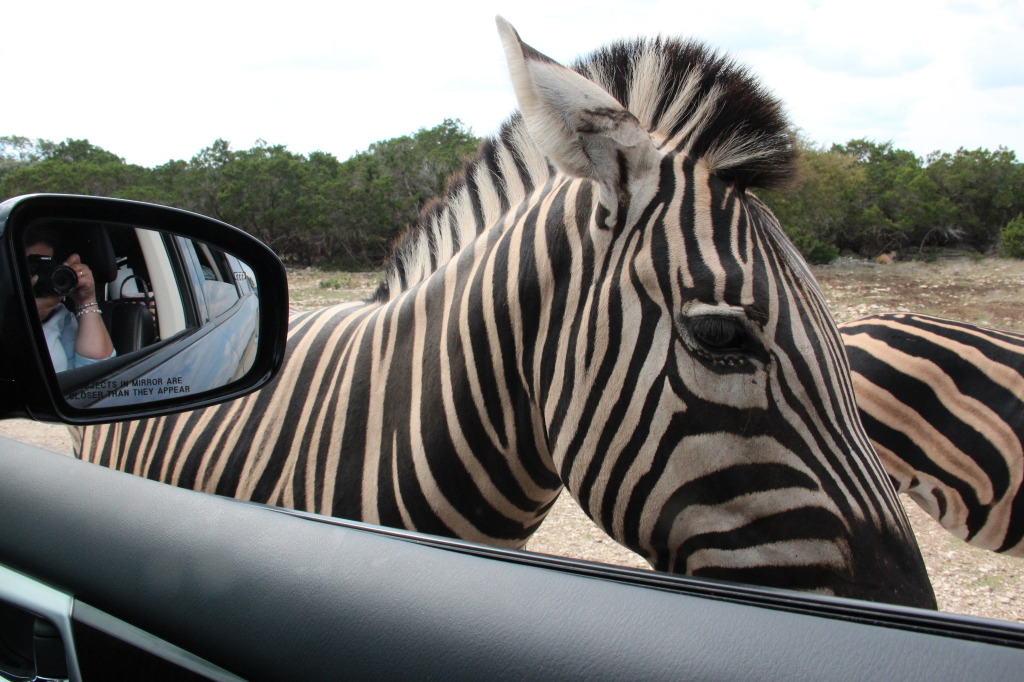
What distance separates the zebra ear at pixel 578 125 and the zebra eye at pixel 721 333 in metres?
0.37

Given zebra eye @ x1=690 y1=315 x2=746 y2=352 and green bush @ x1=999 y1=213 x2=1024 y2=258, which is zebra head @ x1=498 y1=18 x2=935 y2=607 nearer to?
zebra eye @ x1=690 y1=315 x2=746 y2=352

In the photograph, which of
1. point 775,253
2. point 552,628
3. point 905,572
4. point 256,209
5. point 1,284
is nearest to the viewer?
point 552,628

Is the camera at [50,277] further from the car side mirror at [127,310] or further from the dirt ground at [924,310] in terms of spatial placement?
the dirt ground at [924,310]

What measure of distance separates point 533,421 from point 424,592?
36.9 inches

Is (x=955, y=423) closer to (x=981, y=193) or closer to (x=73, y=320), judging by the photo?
(x=73, y=320)

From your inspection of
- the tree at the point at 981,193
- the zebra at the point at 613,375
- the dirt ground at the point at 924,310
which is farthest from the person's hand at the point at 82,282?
the tree at the point at 981,193

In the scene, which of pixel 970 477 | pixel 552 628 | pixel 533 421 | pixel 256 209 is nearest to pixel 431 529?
pixel 533 421

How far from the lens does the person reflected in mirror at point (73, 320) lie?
54.1 inches

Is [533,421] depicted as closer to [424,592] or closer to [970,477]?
[424,592]

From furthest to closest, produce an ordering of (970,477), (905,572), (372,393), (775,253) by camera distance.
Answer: (970,477) → (372,393) → (775,253) → (905,572)

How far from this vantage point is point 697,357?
56.9 inches

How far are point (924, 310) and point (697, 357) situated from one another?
44.0 feet

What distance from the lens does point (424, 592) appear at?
3.05 ft

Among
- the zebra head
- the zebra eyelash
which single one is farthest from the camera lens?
the zebra eyelash
